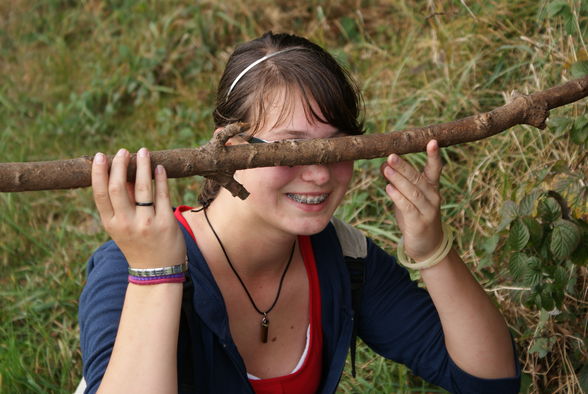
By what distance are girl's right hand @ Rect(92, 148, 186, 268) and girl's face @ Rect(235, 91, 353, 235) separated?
0.34 m

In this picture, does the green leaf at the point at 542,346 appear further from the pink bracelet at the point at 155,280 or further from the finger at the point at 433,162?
the pink bracelet at the point at 155,280

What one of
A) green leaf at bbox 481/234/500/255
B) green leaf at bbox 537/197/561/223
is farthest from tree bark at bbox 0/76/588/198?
green leaf at bbox 481/234/500/255

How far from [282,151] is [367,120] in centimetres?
245

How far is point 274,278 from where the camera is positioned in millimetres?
2238

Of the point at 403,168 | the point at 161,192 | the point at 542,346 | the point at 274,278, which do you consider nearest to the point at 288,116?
the point at 403,168

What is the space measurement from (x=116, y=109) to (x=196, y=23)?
33.5 inches

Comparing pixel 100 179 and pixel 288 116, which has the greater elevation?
pixel 288 116

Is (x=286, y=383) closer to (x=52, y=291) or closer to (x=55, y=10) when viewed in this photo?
(x=52, y=291)

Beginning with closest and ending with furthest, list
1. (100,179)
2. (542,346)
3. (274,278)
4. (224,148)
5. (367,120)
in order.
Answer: (100,179) < (224,148) < (274,278) < (542,346) < (367,120)

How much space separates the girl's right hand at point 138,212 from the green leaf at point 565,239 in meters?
1.14

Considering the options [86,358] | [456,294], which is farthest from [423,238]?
[86,358]

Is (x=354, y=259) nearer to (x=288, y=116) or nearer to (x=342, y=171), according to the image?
(x=342, y=171)

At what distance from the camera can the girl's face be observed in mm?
1885

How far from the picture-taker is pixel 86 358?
183 cm
